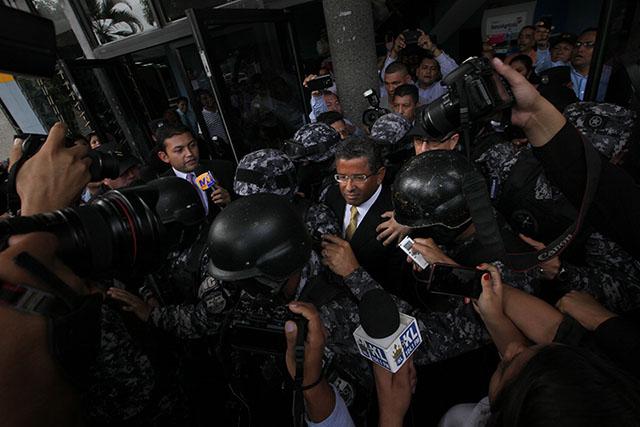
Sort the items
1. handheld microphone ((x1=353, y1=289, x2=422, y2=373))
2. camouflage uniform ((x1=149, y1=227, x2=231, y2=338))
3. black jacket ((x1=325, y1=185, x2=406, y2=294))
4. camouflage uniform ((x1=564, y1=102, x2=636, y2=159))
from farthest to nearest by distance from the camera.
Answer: black jacket ((x1=325, y1=185, x2=406, y2=294))
camouflage uniform ((x1=564, y1=102, x2=636, y2=159))
camouflage uniform ((x1=149, y1=227, x2=231, y2=338))
handheld microphone ((x1=353, y1=289, x2=422, y2=373))

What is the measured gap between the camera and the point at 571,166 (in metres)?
1.17

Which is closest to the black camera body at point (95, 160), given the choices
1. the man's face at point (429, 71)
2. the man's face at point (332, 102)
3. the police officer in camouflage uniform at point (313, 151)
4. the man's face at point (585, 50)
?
the police officer in camouflage uniform at point (313, 151)

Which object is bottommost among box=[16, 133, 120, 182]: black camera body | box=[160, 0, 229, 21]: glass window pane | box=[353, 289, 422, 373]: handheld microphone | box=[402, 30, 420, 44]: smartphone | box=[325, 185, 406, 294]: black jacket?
box=[325, 185, 406, 294]: black jacket

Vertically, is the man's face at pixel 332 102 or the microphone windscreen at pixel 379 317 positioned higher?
the microphone windscreen at pixel 379 317

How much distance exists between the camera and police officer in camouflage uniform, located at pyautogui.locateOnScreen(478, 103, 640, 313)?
1.53 metres

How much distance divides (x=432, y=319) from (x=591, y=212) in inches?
30.7

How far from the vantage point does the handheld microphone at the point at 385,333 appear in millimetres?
1077

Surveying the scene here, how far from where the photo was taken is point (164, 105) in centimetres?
714

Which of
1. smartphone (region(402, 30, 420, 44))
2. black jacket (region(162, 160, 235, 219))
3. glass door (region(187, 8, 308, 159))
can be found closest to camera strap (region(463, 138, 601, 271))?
black jacket (region(162, 160, 235, 219))

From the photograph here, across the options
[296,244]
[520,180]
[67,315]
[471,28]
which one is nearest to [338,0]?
[520,180]

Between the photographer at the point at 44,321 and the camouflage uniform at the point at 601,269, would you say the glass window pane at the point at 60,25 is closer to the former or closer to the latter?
the photographer at the point at 44,321

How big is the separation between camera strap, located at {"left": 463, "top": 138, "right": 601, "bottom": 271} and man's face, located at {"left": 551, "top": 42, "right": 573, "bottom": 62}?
14.9ft

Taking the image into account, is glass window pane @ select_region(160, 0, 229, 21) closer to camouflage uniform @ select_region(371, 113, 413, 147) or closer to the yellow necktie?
camouflage uniform @ select_region(371, 113, 413, 147)

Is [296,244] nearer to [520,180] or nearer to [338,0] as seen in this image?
[520,180]
